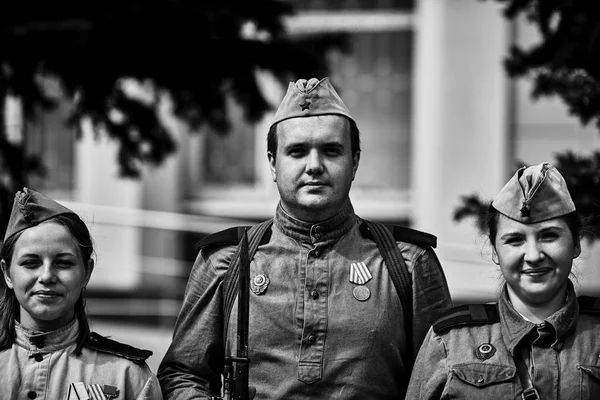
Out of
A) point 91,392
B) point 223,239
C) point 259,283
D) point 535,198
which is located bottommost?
point 91,392

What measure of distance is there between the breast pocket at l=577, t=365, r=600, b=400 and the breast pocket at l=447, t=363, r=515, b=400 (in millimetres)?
209

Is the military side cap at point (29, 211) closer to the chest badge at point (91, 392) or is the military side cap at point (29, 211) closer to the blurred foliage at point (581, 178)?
the chest badge at point (91, 392)

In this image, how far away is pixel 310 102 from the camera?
4219mm

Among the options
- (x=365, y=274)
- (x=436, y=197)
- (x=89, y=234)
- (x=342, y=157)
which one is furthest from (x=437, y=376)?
(x=436, y=197)

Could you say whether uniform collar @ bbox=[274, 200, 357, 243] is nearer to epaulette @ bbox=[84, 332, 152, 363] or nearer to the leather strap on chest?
the leather strap on chest

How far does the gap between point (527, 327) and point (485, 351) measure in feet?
0.50

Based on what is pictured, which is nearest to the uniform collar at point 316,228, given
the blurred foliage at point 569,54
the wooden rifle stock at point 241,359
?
the wooden rifle stock at point 241,359

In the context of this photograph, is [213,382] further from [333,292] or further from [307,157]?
[307,157]

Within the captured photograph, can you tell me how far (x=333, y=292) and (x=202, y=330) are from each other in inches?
18.2

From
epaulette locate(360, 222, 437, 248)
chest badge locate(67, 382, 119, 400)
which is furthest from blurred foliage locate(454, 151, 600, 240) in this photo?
chest badge locate(67, 382, 119, 400)

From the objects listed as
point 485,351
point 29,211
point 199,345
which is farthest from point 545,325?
point 29,211

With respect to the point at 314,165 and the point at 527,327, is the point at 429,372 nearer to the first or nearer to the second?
the point at 527,327

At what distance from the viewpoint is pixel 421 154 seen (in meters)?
10.4

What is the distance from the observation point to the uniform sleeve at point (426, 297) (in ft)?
13.8
